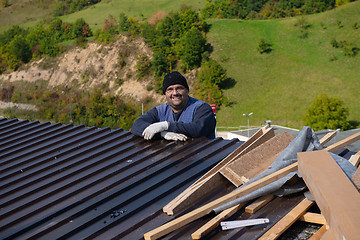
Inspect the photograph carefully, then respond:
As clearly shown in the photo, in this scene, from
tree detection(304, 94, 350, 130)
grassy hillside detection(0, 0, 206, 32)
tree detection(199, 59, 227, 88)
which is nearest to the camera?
tree detection(304, 94, 350, 130)

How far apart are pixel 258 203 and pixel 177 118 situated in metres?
3.34

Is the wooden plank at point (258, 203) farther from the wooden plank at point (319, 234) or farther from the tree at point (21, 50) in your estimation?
the tree at point (21, 50)

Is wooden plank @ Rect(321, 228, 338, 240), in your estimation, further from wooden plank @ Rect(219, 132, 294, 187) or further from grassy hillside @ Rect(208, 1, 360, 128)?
grassy hillside @ Rect(208, 1, 360, 128)

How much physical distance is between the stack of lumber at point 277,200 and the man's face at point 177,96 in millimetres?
2397

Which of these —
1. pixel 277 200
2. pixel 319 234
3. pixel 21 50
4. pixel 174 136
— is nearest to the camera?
pixel 319 234

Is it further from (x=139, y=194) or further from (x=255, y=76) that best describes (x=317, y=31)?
(x=139, y=194)

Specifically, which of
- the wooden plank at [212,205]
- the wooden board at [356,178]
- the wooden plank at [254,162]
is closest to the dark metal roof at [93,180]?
the wooden plank at [212,205]

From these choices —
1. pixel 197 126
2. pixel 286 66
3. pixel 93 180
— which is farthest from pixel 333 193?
pixel 286 66

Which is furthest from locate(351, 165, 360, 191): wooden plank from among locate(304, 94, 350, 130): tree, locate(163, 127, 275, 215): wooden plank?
locate(304, 94, 350, 130): tree

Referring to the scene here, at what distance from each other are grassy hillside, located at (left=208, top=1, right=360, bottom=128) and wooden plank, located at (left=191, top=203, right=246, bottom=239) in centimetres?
4104

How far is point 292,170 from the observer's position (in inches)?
138

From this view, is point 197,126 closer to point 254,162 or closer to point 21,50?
point 254,162

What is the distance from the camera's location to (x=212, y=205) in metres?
3.34

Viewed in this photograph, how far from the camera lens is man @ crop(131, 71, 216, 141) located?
6.00 metres
